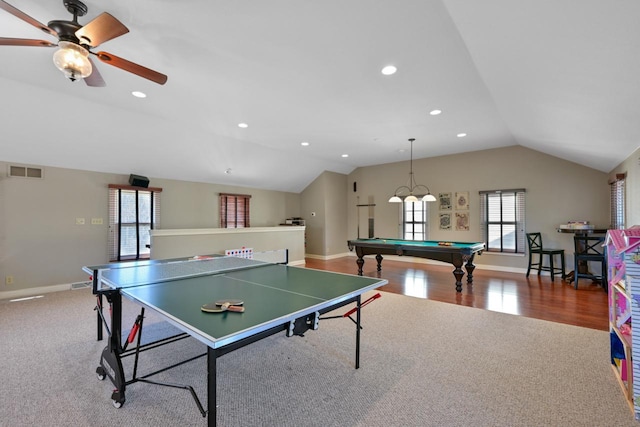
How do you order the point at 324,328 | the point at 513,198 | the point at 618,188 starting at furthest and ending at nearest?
the point at 513,198 < the point at 618,188 < the point at 324,328

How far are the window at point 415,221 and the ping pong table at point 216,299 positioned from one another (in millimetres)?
5648

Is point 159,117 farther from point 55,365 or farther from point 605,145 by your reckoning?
point 605,145

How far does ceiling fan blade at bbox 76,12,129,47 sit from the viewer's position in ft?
6.24

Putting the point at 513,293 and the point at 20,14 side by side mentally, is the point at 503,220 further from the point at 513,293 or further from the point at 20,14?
the point at 20,14

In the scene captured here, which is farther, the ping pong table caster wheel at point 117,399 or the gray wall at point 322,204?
the gray wall at point 322,204

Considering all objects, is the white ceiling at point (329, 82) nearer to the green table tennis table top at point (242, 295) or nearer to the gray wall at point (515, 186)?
the gray wall at point (515, 186)

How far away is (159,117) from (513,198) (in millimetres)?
7341

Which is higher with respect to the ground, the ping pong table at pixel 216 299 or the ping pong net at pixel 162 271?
the ping pong net at pixel 162 271

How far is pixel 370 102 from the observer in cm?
397

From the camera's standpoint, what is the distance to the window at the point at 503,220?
645 cm

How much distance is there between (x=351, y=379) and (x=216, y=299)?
4.08 feet

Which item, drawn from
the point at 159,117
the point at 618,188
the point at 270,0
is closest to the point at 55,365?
the point at 270,0

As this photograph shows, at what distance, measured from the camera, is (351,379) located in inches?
89.3

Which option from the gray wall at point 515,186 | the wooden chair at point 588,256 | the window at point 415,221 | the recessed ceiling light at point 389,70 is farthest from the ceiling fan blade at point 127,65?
the window at point 415,221
